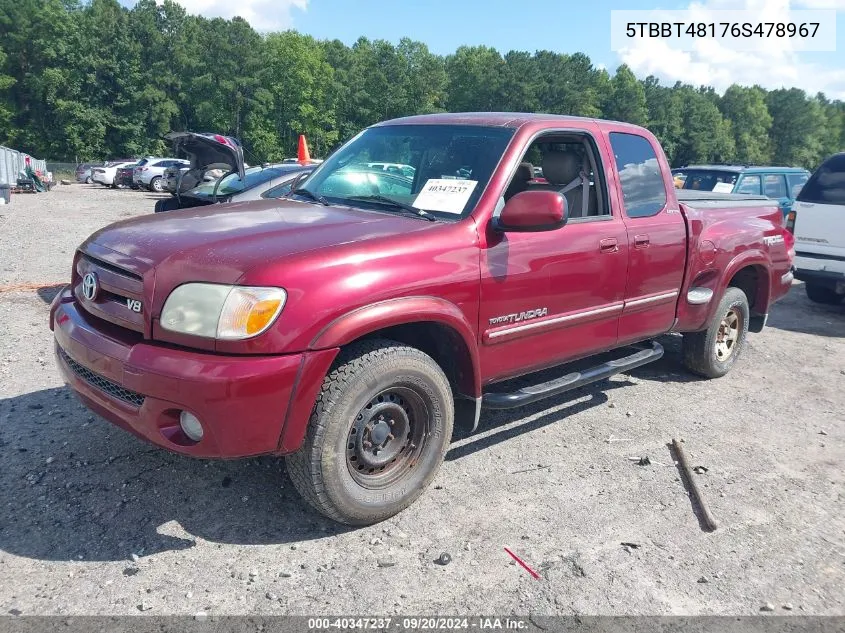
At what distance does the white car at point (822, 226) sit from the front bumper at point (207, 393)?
755 centimetres

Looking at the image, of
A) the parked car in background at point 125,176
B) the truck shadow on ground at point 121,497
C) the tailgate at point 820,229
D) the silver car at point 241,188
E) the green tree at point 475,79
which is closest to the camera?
the truck shadow on ground at point 121,497

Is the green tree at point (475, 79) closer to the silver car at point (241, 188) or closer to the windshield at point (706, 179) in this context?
the windshield at point (706, 179)

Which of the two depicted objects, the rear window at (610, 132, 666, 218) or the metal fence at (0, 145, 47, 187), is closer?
the rear window at (610, 132, 666, 218)

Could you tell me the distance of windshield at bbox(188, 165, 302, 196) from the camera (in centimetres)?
780

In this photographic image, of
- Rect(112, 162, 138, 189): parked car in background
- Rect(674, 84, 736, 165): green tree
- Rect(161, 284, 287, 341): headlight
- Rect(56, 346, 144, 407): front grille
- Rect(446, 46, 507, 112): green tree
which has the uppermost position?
Rect(446, 46, 507, 112): green tree

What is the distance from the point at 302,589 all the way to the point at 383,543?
1.63 feet

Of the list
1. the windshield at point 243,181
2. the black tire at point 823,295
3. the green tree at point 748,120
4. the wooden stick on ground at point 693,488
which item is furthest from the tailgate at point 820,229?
the green tree at point 748,120

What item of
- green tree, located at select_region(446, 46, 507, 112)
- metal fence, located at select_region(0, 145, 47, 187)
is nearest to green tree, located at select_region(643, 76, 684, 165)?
green tree, located at select_region(446, 46, 507, 112)

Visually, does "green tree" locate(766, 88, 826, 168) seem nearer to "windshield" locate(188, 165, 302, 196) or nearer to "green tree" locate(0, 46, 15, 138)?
"green tree" locate(0, 46, 15, 138)

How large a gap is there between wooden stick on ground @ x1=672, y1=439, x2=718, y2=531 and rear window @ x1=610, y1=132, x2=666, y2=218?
5.08ft

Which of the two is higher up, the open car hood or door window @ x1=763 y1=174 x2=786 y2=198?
the open car hood

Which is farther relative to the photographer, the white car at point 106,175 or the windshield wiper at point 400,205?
the white car at point 106,175

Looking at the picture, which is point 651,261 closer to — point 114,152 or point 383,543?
point 383,543

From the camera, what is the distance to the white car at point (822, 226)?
8047 mm
